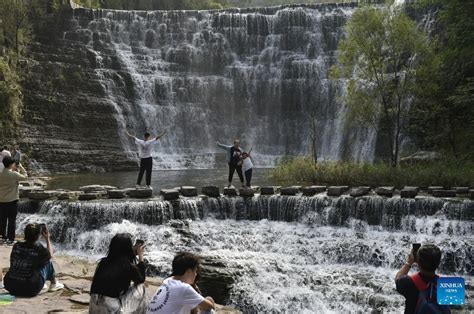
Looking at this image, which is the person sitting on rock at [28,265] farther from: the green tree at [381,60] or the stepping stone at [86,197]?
the green tree at [381,60]

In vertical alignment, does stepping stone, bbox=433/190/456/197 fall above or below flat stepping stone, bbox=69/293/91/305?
above

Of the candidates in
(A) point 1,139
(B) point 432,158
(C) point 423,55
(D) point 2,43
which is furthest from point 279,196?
(D) point 2,43

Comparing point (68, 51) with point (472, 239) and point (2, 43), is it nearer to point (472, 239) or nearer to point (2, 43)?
point (2, 43)

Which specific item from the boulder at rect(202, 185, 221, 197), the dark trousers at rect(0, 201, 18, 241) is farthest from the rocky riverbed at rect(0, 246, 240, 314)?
the boulder at rect(202, 185, 221, 197)

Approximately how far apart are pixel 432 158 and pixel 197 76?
757 inches

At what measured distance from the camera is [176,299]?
183 inches

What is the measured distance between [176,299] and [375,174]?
14.3m

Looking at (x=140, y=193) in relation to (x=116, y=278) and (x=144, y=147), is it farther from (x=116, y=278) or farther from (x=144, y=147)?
(x=116, y=278)

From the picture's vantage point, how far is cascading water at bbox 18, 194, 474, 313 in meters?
9.90

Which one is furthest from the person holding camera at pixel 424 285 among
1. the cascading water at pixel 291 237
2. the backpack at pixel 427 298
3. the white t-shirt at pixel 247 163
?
the white t-shirt at pixel 247 163

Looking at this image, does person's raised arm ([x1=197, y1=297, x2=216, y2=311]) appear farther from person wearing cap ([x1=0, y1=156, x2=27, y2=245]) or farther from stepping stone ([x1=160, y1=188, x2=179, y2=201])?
stepping stone ([x1=160, y1=188, x2=179, y2=201])

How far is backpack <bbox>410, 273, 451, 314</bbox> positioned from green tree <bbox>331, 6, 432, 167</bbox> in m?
16.8

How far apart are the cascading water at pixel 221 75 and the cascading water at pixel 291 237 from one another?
17359 millimetres

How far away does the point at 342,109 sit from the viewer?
3228cm
